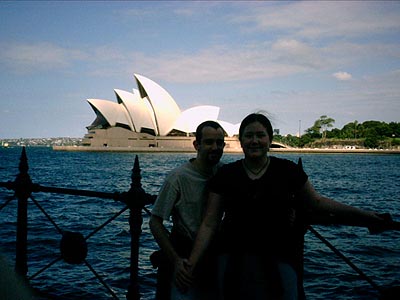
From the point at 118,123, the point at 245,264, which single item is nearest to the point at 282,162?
the point at 245,264

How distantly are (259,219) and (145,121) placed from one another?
230ft

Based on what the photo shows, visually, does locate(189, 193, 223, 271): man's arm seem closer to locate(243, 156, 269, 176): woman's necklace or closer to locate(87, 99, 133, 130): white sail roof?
locate(243, 156, 269, 176): woman's necklace

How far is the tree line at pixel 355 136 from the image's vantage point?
336ft

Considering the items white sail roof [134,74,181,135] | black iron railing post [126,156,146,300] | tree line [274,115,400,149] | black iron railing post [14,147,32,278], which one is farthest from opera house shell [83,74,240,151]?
black iron railing post [126,156,146,300]

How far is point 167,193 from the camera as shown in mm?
2105

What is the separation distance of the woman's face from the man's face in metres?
0.13

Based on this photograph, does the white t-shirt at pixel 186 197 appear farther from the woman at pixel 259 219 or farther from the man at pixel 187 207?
the woman at pixel 259 219

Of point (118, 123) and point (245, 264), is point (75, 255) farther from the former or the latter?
point (118, 123)

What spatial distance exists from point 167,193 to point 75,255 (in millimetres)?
1263

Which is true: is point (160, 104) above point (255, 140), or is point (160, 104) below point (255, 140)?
above

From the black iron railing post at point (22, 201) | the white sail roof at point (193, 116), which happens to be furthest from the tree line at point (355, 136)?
the black iron railing post at point (22, 201)

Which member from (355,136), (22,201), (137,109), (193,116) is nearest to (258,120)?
(22,201)

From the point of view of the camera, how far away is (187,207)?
6.90ft

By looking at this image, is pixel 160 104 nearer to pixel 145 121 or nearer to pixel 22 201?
pixel 145 121
